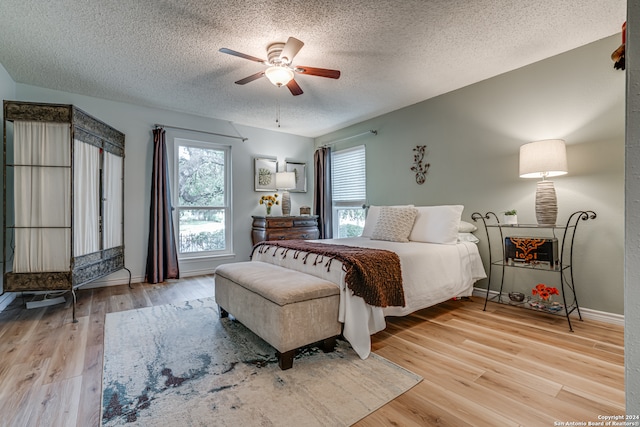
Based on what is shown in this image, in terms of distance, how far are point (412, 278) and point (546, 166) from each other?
1521 mm

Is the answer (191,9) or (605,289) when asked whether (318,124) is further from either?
(605,289)

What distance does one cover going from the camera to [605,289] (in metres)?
2.60

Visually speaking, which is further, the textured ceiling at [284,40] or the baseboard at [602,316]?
the baseboard at [602,316]

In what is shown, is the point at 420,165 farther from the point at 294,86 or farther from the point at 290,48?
the point at 290,48

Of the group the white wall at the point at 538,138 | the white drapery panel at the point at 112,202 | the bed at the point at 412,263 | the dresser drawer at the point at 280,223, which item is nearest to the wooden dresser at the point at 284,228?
the dresser drawer at the point at 280,223

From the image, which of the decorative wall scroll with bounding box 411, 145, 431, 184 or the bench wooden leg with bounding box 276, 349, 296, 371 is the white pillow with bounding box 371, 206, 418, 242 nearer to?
the decorative wall scroll with bounding box 411, 145, 431, 184

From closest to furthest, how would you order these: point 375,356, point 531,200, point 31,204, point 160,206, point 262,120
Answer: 1. point 375,356
2. point 31,204
3. point 531,200
4. point 160,206
5. point 262,120

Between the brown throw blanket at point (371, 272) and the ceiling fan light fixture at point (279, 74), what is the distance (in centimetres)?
148

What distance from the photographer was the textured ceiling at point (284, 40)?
85.7 inches

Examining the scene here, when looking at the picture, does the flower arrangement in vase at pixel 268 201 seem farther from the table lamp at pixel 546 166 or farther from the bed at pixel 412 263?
the table lamp at pixel 546 166

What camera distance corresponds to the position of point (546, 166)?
102 inches

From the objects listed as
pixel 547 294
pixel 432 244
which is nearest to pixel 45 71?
pixel 432 244

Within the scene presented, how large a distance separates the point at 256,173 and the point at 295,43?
3.22 meters

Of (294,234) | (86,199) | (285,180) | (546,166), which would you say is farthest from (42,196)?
(546,166)
